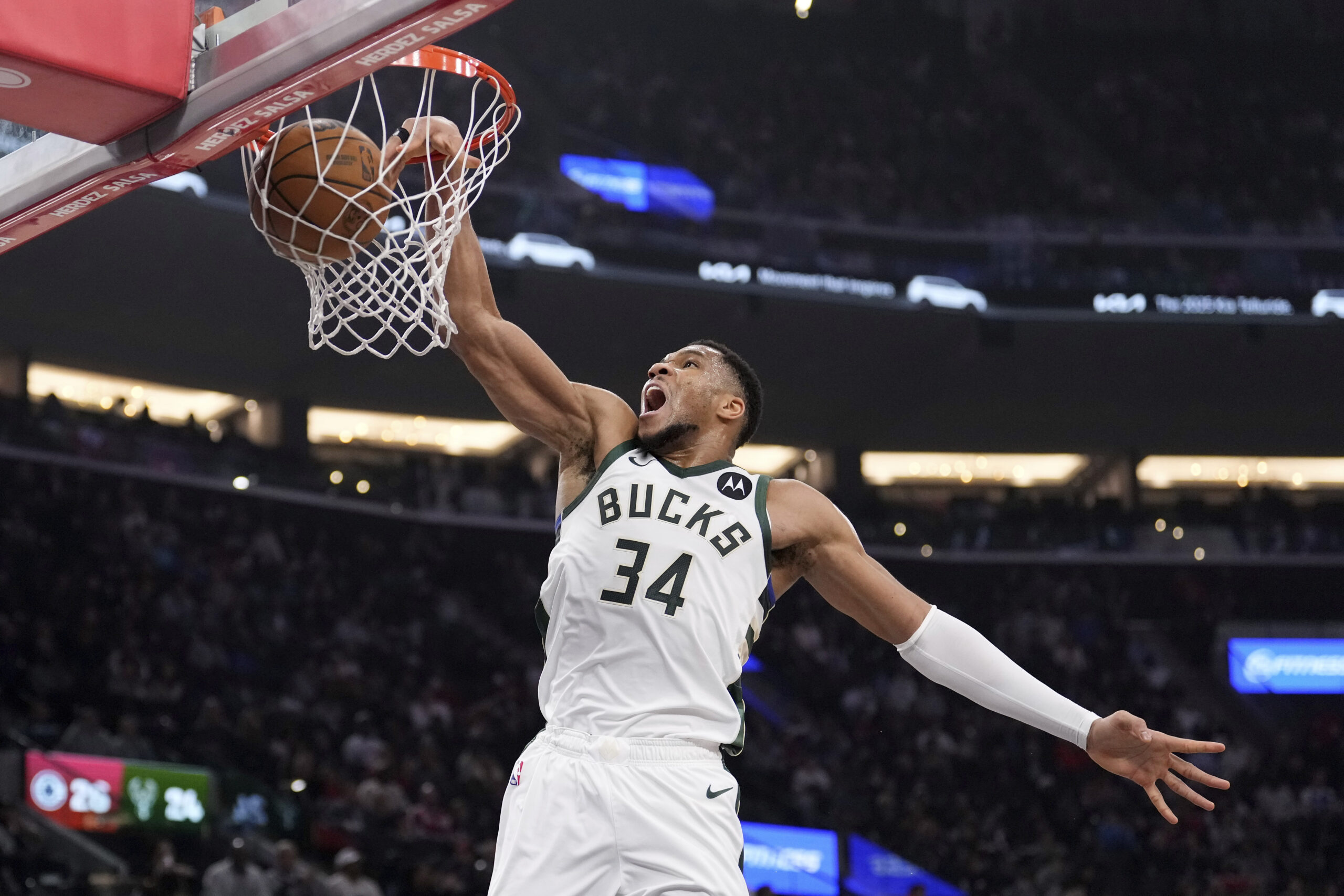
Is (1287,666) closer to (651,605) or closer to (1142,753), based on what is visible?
(1142,753)

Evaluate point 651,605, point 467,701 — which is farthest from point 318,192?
point 467,701

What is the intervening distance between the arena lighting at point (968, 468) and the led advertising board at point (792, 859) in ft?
30.1

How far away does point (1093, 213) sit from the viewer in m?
20.9

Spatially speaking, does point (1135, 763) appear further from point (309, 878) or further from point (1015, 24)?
point (1015, 24)

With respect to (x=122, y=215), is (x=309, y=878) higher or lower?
lower

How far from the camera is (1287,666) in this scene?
19.0 metres

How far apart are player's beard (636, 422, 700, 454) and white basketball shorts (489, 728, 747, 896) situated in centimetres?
70

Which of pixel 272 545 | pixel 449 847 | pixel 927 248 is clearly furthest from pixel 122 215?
pixel 927 248

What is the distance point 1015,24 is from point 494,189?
1029 cm

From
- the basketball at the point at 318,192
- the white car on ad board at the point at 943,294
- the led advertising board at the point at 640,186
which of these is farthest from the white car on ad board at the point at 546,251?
the basketball at the point at 318,192

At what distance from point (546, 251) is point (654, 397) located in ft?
46.7

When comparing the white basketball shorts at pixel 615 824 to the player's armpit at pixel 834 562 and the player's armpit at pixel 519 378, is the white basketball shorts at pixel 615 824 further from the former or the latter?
the player's armpit at pixel 519 378

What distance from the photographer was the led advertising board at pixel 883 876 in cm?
1346

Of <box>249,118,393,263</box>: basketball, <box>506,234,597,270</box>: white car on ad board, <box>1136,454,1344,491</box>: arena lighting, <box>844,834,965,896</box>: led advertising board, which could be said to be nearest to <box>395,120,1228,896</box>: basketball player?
<box>249,118,393,263</box>: basketball
